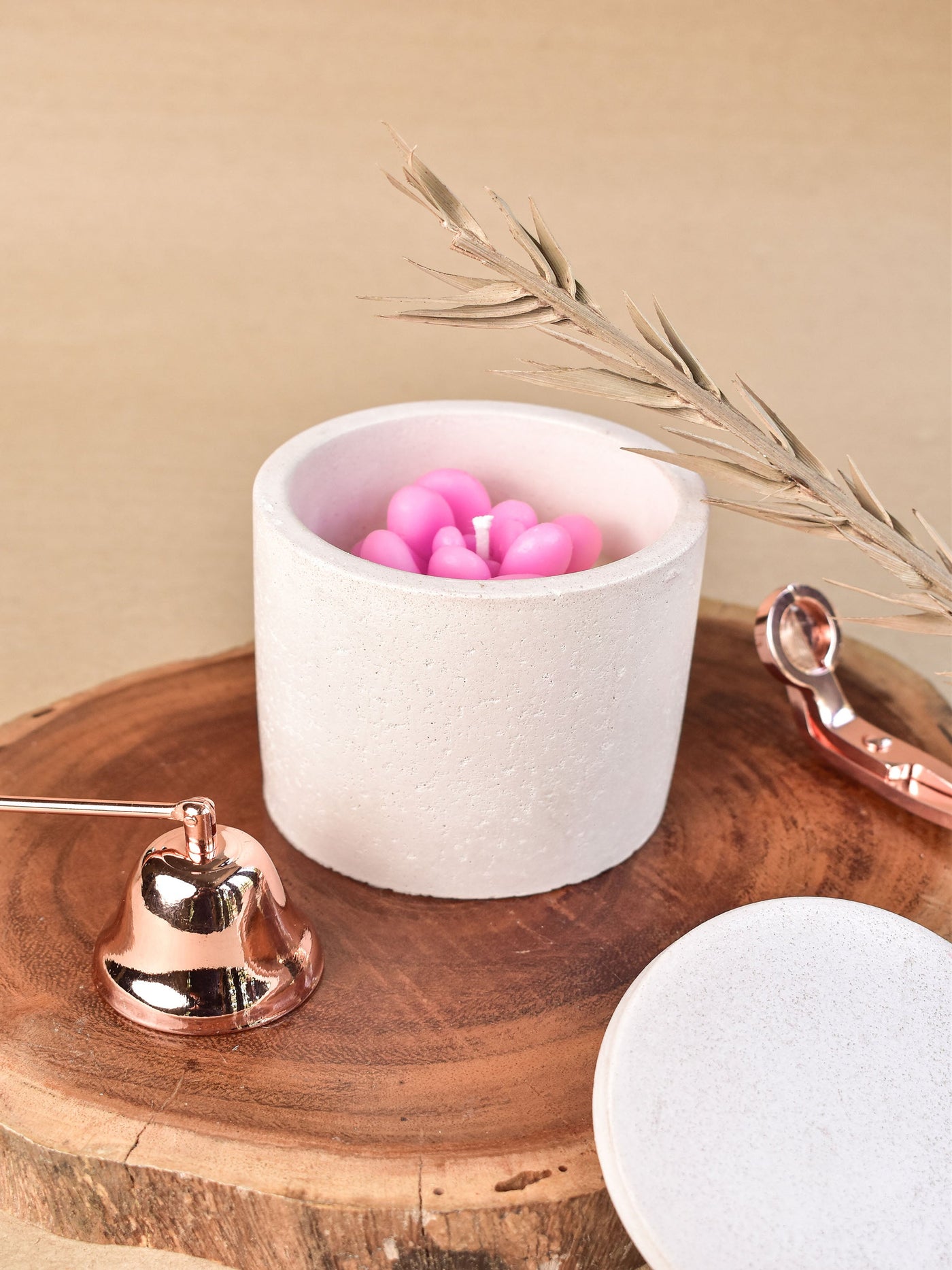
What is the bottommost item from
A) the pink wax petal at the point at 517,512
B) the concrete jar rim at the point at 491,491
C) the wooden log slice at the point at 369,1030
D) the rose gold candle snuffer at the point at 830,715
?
the wooden log slice at the point at 369,1030

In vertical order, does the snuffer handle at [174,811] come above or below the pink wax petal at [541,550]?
below

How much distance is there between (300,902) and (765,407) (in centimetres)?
50

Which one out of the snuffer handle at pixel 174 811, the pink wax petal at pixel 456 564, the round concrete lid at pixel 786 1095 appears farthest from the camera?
the pink wax petal at pixel 456 564

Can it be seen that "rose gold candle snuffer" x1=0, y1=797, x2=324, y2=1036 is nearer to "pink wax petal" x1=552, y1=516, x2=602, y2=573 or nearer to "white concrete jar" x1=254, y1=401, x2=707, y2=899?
"white concrete jar" x1=254, y1=401, x2=707, y2=899

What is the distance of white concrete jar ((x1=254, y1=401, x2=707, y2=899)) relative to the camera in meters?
0.85

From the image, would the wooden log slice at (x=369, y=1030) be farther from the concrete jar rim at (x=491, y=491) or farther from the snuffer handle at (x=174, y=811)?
the concrete jar rim at (x=491, y=491)

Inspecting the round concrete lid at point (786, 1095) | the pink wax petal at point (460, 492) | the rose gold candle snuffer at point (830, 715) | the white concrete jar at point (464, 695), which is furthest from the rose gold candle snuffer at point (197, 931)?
the rose gold candle snuffer at point (830, 715)

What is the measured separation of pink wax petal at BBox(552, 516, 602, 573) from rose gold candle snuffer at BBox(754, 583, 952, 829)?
0.18 metres

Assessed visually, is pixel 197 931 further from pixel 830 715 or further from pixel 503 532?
pixel 830 715

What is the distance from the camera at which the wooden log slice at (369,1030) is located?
0.76 metres

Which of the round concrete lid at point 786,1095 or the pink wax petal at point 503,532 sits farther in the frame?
the pink wax petal at point 503,532

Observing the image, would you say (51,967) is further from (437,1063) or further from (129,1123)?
(437,1063)

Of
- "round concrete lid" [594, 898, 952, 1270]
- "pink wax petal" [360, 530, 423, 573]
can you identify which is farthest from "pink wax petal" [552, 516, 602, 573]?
"round concrete lid" [594, 898, 952, 1270]

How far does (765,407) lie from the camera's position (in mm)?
839
